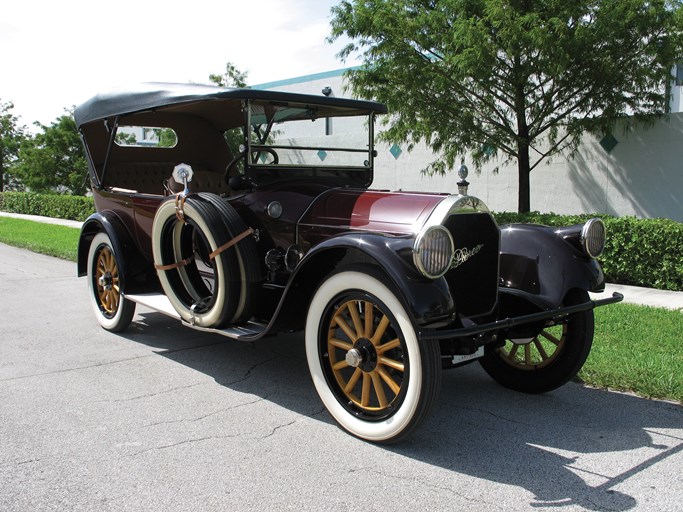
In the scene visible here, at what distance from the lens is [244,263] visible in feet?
13.5

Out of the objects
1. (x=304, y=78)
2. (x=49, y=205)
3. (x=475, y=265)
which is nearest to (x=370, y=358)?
(x=475, y=265)

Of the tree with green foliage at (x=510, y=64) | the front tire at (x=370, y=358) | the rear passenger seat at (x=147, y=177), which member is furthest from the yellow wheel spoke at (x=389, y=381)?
the tree with green foliage at (x=510, y=64)

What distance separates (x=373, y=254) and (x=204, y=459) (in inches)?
52.6

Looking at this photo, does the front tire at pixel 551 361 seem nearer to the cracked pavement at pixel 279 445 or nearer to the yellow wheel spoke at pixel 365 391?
the cracked pavement at pixel 279 445

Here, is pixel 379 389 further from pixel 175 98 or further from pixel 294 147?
pixel 175 98

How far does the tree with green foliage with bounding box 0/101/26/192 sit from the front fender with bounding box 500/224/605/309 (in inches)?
1040

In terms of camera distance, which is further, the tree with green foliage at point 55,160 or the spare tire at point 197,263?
the tree with green foliage at point 55,160

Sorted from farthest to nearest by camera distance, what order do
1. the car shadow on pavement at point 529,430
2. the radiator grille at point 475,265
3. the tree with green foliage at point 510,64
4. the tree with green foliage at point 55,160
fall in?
the tree with green foliage at point 55,160 → the tree with green foliage at point 510,64 → the radiator grille at point 475,265 → the car shadow on pavement at point 529,430

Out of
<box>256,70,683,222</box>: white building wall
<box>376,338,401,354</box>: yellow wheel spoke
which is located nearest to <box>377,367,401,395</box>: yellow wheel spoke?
<box>376,338,401,354</box>: yellow wheel spoke

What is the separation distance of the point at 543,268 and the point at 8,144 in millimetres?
26819

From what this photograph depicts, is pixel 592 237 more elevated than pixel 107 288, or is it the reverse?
pixel 592 237

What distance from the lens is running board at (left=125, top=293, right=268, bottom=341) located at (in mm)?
4035

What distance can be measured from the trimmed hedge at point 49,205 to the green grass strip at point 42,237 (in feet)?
4.18

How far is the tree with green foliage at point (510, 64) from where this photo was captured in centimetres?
871
